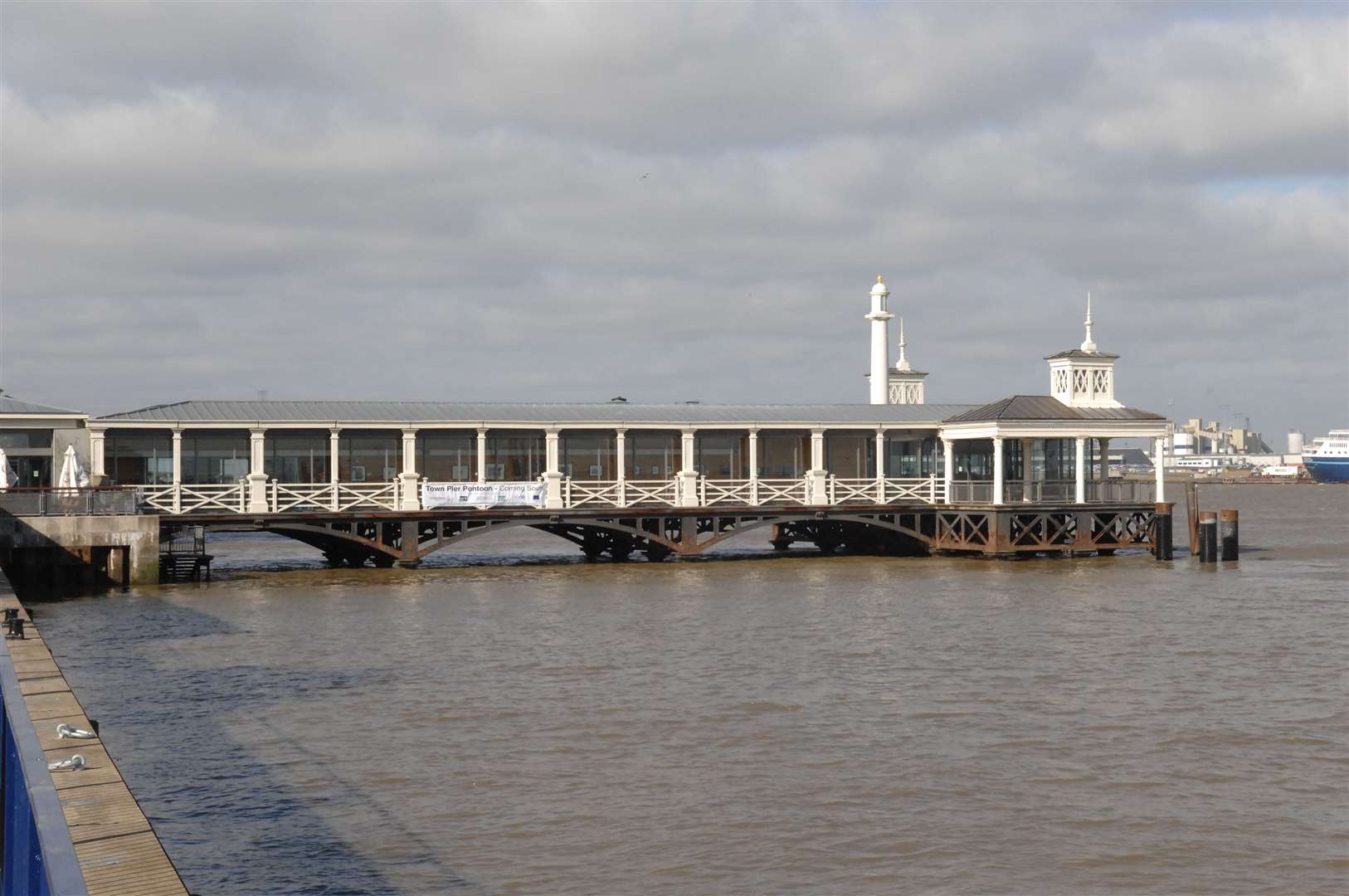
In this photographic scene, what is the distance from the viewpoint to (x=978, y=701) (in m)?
21.8

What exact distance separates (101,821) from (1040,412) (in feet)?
143

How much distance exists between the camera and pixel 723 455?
4828 centimetres

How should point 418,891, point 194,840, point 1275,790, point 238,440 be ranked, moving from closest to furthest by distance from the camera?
1. point 418,891
2. point 194,840
3. point 1275,790
4. point 238,440

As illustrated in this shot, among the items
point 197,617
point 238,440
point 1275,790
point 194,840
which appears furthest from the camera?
point 238,440

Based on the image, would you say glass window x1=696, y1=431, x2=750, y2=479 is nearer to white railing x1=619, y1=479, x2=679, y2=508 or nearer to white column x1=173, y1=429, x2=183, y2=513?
white railing x1=619, y1=479, x2=679, y2=508

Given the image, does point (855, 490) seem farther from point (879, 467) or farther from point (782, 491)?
point (782, 491)

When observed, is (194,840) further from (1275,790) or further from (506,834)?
(1275,790)

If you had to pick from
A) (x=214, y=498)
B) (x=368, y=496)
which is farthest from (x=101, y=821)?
(x=368, y=496)

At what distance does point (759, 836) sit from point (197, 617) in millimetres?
20719

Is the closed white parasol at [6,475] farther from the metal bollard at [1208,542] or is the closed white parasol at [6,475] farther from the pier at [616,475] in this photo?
the metal bollard at [1208,542]

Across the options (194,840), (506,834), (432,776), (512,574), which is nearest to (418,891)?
(506,834)

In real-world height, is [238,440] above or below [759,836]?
above

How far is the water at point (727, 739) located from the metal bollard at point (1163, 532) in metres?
11.1

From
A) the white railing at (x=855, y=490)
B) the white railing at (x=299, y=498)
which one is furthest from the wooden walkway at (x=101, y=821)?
the white railing at (x=855, y=490)
